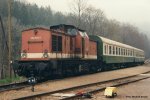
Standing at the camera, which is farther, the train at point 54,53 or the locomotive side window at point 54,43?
the locomotive side window at point 54,43

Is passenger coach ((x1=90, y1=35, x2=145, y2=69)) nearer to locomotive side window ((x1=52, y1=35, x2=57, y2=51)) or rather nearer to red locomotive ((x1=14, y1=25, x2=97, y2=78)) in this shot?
red locomotive ((x1=14, y1=25, x2=97, y2=78))

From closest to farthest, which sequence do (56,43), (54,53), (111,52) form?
(54,53), (56,43), (111,52)

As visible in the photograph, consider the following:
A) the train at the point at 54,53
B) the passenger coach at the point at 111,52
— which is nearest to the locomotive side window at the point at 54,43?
the train at the point at 54,53

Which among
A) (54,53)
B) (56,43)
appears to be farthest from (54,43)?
(54,53)

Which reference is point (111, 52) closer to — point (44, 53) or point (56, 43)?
point (56, 43)

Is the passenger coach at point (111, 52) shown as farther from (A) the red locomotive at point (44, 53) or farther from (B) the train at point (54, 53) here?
(A) the red locomotive at point (44, 53)

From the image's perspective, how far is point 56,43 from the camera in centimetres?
2170

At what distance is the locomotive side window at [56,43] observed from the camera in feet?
69.9

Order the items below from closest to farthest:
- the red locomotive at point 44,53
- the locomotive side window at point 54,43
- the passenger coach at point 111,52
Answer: the red locomotive at point 44,53
the locomotive side window at point 54,43
the passenger coach at point 111,52

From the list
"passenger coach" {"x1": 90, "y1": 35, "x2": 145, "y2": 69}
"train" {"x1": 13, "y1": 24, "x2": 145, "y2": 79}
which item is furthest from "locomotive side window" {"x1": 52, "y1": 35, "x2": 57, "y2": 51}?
"passenger coach" {"x1": 90, "y1": 35, "x2": 145, "y2": 69}

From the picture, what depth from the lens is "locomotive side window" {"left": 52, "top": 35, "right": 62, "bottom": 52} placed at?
2131 centimetres

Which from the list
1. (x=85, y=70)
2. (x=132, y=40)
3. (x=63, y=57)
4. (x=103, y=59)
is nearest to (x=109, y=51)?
(x=103, y=59)

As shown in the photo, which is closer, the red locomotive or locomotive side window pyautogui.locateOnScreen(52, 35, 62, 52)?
the red locomotive

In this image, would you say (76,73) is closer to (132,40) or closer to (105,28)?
(105,28)
